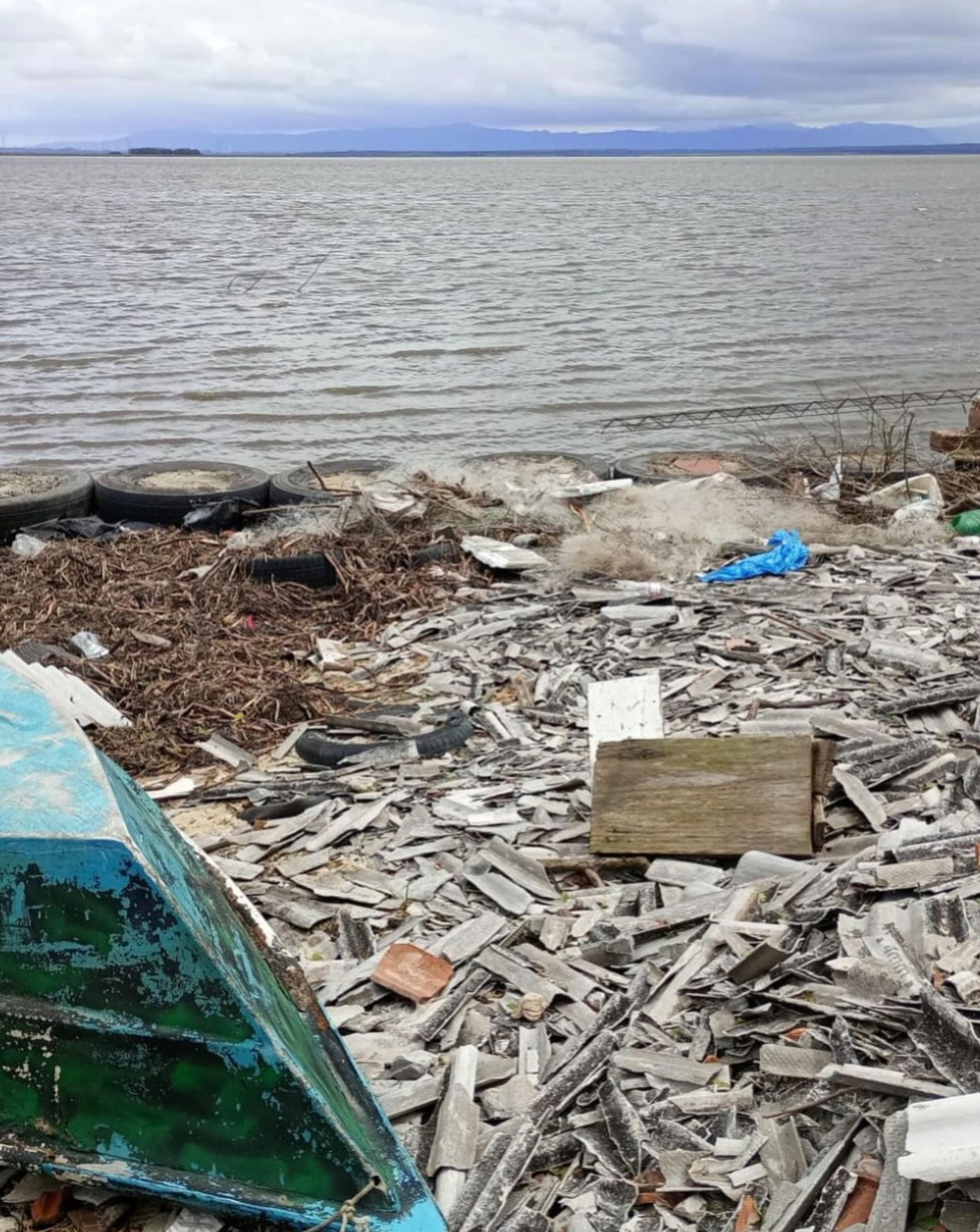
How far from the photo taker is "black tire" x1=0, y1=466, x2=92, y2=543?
11977 millimetres

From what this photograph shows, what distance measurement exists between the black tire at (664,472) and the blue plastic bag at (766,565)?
2.72 meters

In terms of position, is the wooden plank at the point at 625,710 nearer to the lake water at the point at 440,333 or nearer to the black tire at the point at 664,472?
the black tire at the point at 664,472

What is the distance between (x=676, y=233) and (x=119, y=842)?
61.2m

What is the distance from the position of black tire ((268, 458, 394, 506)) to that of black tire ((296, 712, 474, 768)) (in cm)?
473

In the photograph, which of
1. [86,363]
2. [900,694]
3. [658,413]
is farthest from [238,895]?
[86,363]

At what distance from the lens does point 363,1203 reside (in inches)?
138


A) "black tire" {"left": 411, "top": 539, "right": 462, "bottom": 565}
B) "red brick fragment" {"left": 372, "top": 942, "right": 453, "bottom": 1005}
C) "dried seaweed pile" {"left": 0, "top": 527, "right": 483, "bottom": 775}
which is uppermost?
"black tire" {"left": 411, "top": 539, "right": 462, "bottom": 565}

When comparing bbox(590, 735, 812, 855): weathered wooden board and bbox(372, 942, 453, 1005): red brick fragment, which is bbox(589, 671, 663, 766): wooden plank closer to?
bbox(590, 735, 812, 855): weathered wooden board

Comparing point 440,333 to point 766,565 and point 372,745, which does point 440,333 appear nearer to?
point 766,565

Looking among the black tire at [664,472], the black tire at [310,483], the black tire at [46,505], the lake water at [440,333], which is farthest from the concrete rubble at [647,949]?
the lake water at [440,333]

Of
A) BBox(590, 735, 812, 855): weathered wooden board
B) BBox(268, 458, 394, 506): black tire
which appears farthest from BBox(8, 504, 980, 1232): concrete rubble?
BBox(268, 458, 394, 506): black tire

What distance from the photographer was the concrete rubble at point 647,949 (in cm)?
356

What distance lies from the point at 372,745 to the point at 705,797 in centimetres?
207

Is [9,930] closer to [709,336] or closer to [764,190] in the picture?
[709,336]
